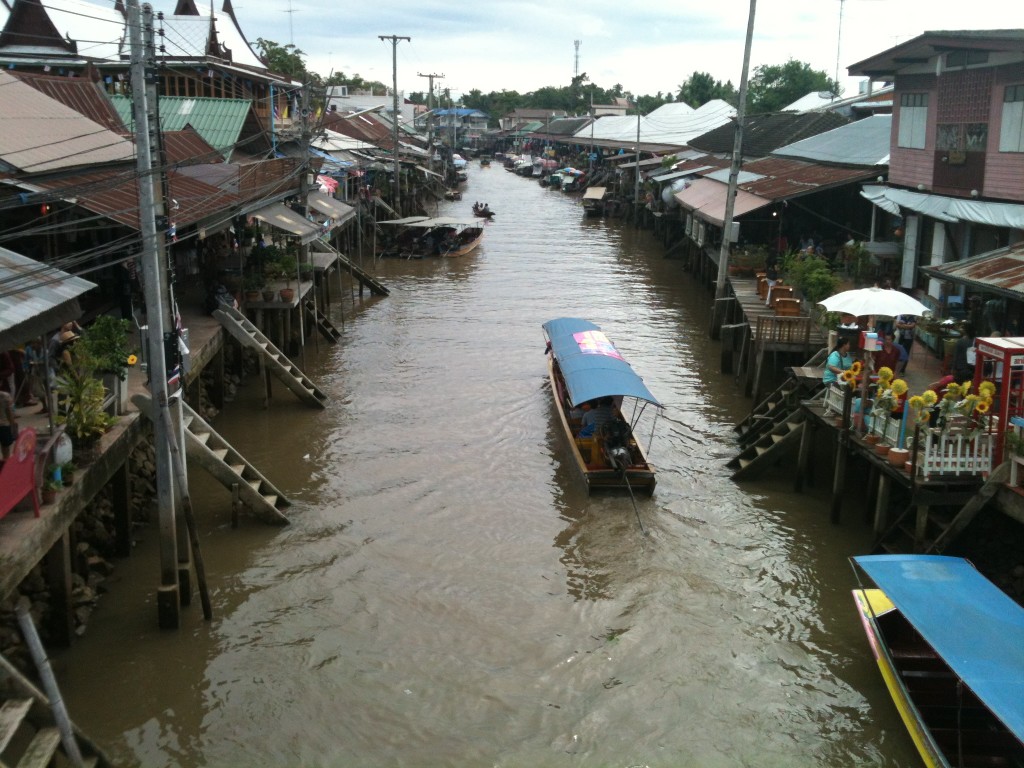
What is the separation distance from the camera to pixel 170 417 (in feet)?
33.8

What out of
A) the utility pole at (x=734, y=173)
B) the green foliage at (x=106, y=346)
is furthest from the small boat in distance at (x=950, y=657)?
the utility pole at (x=734, y=173)

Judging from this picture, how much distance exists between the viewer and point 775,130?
136 feet

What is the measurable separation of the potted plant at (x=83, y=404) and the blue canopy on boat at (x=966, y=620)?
8.01m

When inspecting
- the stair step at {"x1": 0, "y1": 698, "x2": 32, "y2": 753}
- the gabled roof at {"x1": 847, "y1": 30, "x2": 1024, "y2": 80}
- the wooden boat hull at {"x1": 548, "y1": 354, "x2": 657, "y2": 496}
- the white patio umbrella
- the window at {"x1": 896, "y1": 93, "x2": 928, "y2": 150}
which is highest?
the gabled roof at {"x1": 847, "y1": 30, "x2": 1024, "y2": 80}

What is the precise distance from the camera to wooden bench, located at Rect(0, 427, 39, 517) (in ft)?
27.8

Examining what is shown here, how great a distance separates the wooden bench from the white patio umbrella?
10285 mm

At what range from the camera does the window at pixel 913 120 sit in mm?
21250

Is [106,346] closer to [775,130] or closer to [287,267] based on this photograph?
[287,267]

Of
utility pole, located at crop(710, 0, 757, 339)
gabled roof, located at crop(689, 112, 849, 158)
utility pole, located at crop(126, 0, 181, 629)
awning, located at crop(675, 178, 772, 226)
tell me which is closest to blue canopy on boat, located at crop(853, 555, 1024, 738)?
utility pole, located at crop(126, 0, 181, 629)

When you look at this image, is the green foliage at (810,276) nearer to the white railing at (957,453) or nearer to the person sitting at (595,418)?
the person sitting at (595,418)

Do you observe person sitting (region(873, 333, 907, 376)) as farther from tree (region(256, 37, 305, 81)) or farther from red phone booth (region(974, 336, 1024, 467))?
tree (region(256, 37, 305, 81))

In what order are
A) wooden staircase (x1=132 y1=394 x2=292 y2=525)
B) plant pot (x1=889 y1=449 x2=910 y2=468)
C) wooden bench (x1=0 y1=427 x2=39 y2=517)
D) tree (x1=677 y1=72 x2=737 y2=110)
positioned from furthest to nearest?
tree (x1=677 y1=72 x2=737 y2=110) < wooden staircase (x1=132 y1=394 x2=292 y2=525) < plant pot (x1=889 y1=449 x2=910 y2=468) < wooden bench (x1=0 y1=427 x2=39 y2=517)

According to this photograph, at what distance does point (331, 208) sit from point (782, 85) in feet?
193

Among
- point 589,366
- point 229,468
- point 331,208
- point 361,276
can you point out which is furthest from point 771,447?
point 361,276
